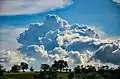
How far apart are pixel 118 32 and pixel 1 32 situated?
1183 millimetres

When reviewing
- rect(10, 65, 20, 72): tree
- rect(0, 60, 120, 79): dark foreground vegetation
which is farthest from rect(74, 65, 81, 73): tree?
rect(10, 65, 20, 72): tree

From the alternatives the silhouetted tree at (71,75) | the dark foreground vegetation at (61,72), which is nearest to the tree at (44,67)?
the dark foreground vegetation at (61,72)

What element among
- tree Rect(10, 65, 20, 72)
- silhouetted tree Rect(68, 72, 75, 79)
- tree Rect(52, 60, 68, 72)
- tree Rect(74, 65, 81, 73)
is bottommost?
silhouetted tree Rect(68, 72, 75, 79)

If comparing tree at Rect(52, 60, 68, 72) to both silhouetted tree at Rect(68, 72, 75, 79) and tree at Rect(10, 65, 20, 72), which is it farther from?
tree at Rect(10, 65, 20, 72)

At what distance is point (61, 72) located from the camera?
3.22 meters

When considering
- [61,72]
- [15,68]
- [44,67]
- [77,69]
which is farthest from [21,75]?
[77,69]

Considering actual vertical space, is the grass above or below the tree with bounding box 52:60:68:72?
below

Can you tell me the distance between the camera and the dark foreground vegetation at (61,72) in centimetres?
319

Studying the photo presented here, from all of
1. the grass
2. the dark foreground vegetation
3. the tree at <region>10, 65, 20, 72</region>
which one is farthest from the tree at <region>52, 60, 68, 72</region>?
the tree at <region>10, 65, 20, 72</region>

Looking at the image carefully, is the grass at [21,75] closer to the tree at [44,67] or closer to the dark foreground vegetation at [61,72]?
the dark foreground vegetation at [61,72]

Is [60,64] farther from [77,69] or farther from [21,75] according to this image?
[21,75]

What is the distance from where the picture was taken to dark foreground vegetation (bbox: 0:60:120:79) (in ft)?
10.5

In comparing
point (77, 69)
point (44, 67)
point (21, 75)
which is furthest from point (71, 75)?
point (21, 75)

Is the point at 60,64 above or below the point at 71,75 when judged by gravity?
above
